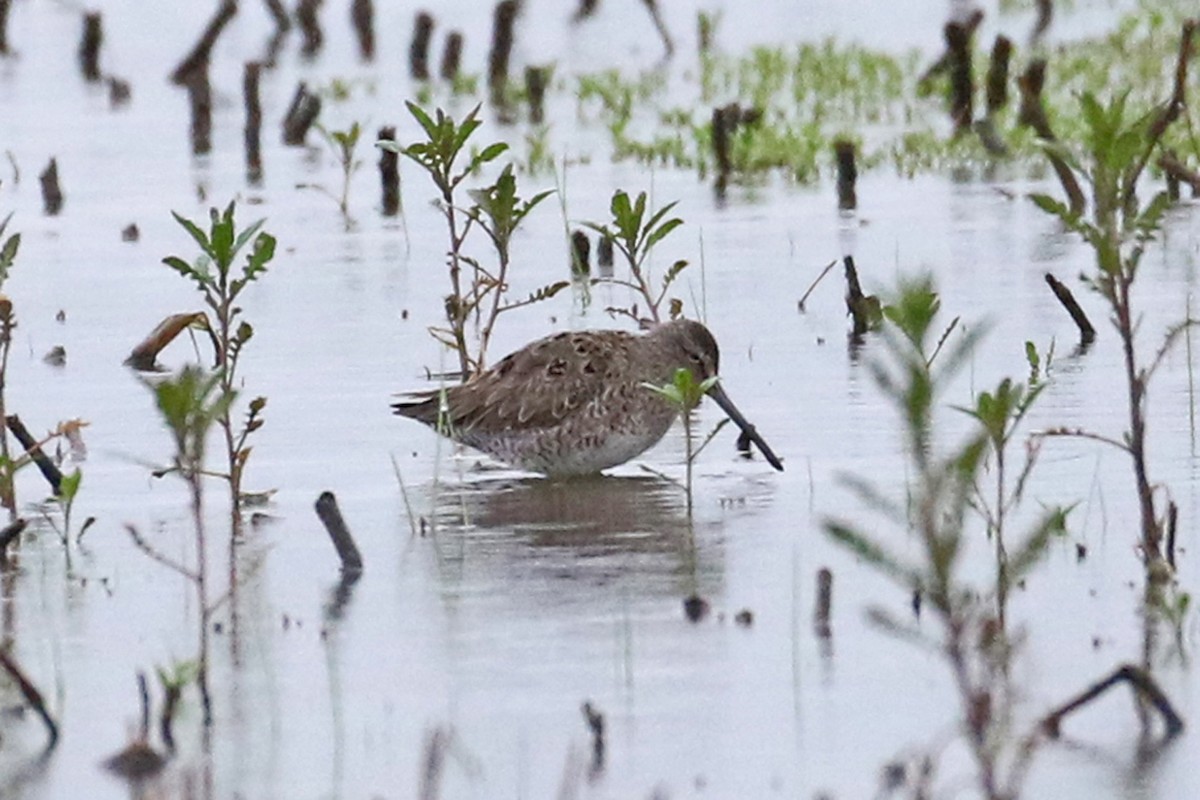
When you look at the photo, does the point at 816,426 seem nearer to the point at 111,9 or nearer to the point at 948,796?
the point at 948,796

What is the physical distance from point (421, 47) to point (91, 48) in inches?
97.5

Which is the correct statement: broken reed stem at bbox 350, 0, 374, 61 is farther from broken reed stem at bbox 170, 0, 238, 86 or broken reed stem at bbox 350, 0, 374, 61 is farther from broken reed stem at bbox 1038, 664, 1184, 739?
broken reed stem at bbox 1038, 664, 1184, 739

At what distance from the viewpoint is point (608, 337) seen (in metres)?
8.98

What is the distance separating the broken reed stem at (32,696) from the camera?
530 centimetres

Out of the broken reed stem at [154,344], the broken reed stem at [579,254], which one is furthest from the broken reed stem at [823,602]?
the broken reed stem at [579,254]

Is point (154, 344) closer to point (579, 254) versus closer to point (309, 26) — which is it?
point (579, 254)

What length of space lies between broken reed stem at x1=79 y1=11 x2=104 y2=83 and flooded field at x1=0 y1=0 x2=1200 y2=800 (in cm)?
578

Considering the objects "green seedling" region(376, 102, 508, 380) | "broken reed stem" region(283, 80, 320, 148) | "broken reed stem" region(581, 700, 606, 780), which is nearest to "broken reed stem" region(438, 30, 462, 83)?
"broken reed stem" region(283, 80, 320, 148)

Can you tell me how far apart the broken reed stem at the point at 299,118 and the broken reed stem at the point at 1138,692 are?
39.1 ft

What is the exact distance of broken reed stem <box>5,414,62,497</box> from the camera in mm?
7527

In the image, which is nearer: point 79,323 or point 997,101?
point 79,323

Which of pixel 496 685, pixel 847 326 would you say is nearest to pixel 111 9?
pixel 847 326

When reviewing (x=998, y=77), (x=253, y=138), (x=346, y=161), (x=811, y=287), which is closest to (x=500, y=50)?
(x=253, y=138)

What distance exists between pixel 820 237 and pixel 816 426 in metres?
4.16
